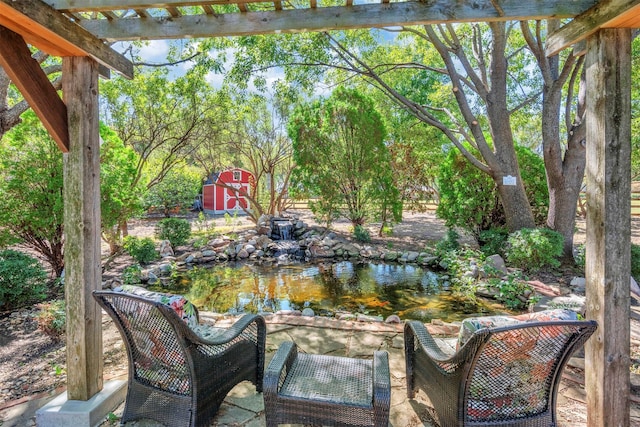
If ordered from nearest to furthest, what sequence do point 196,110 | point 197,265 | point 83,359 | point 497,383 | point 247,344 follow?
point 497,383 < point 83,359 < point 247,344 < point 197,265 < point 196,110

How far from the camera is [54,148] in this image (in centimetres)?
501

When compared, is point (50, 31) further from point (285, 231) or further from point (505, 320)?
point (285, 231)

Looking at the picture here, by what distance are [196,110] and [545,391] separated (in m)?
9.35

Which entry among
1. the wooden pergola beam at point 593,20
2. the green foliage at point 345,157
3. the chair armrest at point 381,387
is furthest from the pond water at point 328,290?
the wooden pergola beam at point 593,20

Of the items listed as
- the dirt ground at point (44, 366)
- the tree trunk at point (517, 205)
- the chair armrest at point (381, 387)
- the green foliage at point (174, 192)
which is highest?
the green foliage at point (174, 192)

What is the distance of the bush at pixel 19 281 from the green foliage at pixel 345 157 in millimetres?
6398

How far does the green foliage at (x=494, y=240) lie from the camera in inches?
255

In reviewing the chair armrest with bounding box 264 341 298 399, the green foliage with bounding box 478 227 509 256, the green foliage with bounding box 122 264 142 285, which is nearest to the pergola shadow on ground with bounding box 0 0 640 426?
the chair armrest with bounding box 264 341 298 399

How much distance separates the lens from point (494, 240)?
6566 millimetres

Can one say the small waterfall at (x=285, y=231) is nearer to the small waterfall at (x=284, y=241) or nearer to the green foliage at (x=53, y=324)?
the small waterfall at (x=284, y=241)

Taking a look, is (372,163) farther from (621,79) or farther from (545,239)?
(621,79)

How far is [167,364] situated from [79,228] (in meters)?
0.99

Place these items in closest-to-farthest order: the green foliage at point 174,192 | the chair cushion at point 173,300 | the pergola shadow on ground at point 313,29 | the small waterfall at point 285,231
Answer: the pergola shadow on ground at point 313,29, the chair cushion at point 173,300, the small waterfall at point 285,231, the green foliage at point 174,192

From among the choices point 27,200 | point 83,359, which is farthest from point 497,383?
point 27,200
